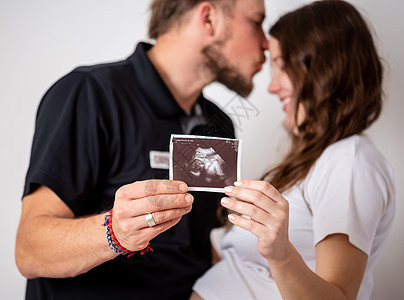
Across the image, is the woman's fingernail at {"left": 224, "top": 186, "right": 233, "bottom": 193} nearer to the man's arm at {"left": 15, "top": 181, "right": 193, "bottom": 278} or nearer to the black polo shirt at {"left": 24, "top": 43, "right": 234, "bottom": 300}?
the man's arm at {"left": 15, "top": 181, "right": 193, "bottom": 278}

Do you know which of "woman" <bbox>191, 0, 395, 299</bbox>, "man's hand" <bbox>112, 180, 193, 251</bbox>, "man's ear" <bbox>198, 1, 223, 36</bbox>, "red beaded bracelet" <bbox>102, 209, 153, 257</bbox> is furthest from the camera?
"man's ear" <bbox>198, 1, 223, 36</bbox>

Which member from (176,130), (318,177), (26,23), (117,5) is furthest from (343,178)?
(26,23)

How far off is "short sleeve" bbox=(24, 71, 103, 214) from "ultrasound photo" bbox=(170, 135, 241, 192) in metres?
0.54

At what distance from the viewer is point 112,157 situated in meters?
1.56

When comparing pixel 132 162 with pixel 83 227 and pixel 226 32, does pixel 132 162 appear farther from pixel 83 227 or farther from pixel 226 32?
pixel 226 32

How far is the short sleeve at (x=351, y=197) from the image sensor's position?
1.22m

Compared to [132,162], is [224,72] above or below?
above

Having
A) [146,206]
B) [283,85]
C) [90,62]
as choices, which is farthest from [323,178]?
[90,62]

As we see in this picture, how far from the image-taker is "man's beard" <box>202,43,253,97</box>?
6.24 ft

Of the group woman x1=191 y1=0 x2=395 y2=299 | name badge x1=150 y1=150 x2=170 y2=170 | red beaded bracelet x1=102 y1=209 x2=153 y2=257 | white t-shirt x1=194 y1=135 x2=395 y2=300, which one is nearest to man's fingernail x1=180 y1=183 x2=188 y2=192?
woman x1=191 y1=0 x2=395 y2=299

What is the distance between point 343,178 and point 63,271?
3.14ft

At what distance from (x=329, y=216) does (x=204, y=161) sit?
482 mm

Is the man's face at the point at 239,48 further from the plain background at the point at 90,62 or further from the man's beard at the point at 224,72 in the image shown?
the plain background at the point at 90,62

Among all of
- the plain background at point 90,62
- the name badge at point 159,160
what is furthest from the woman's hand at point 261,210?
the plain background at point 90,62
